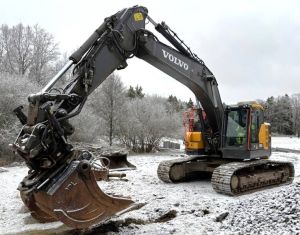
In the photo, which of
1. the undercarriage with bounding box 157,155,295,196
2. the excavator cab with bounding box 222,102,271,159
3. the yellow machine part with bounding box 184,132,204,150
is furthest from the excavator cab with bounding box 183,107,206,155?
the excavator cab with bounding box 222,102,271,159

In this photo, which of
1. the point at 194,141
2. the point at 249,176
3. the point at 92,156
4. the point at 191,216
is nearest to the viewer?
the point at 92,156

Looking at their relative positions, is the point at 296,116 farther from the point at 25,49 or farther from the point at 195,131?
the point at 195,131

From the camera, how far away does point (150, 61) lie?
8.25 metres

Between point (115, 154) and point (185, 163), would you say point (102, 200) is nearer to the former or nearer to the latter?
point (185, 163)

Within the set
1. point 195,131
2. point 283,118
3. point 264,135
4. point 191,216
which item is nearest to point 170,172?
point 195,131

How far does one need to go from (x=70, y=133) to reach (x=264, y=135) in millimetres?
5913

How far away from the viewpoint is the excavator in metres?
5.17

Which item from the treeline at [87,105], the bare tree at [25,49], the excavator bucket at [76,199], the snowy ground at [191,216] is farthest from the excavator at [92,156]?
the bare tree at [25,49]

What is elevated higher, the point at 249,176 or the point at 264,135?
the point at 264,135

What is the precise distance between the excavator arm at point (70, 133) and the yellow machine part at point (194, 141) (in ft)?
11.2

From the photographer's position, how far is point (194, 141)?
10.3 meters

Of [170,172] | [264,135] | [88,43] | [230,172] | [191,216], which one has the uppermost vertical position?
[88,43]

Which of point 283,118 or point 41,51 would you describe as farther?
point 283,118

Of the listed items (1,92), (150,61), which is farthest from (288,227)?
(1,92)
